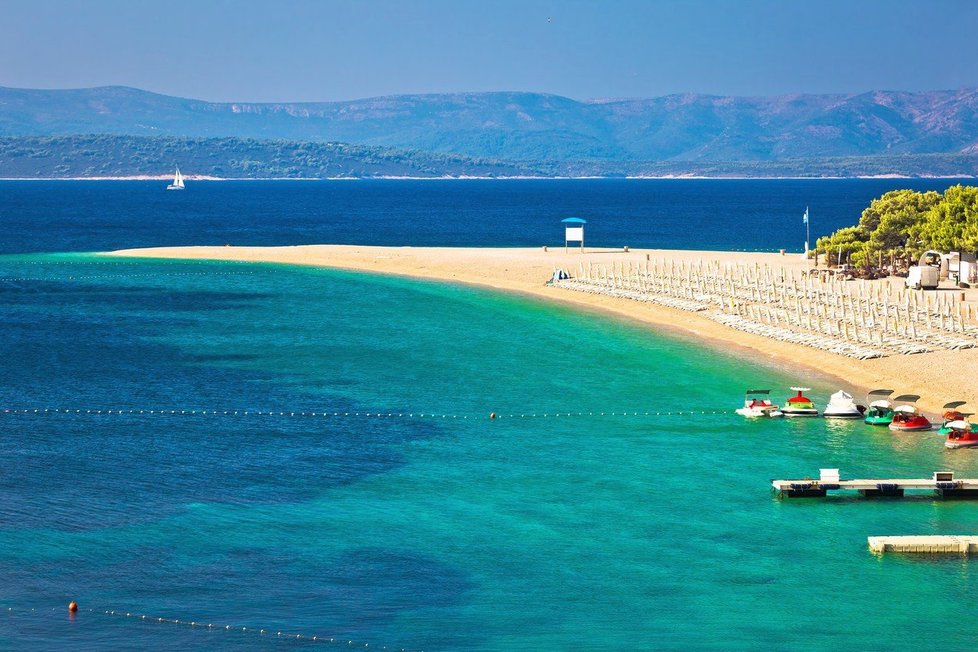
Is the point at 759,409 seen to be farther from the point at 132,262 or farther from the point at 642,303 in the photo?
the point at 132,262

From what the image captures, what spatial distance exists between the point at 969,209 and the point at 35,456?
60.8 m

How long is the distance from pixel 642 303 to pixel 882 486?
43509 mm

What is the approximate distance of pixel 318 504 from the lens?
38719 mm

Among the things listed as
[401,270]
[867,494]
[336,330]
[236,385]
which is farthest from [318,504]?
[401,270]

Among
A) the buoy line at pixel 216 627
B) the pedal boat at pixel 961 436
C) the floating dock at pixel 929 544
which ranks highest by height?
the pedal boat at pixel 961 436

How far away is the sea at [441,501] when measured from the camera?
30.1m

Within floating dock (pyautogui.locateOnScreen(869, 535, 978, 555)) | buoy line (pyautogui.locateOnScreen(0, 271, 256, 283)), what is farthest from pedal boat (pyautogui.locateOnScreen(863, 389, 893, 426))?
buoy line (pyautogui.locateOnScreen(0, 271, 256, 283))

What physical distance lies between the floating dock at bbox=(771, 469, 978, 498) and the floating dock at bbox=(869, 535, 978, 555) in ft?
15.0

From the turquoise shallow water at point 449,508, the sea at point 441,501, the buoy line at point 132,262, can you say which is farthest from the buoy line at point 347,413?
the buoy line at point 132,262

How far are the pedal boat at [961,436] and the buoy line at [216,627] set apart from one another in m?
23.8

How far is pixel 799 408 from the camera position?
4988 centimetres

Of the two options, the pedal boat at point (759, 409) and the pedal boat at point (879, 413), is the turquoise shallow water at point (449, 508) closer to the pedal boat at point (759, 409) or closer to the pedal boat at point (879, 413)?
the pedal boat at point (759, 409)

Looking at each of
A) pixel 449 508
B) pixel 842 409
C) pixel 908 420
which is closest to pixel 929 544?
pixel 449 508

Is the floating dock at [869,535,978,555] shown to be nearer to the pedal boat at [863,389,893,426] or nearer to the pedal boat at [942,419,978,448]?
the pedal boat at [942,419,978,448]
